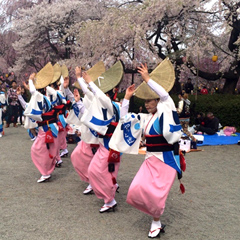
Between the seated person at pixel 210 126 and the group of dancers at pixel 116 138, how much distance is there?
6025 millimetres

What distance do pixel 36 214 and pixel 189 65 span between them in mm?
10125

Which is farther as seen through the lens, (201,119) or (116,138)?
(201,119)

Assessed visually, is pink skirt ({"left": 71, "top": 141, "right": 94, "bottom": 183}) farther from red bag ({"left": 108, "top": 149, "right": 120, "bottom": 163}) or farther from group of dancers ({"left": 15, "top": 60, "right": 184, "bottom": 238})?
red bag ({"left": 108, "top": 149, "right": 120, "bottom": 163})

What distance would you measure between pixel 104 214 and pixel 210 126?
24.0ft

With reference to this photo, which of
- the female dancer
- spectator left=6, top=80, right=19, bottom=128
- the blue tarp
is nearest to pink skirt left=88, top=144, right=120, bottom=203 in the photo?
the female dancer

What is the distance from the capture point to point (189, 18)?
→ 12.4 meters

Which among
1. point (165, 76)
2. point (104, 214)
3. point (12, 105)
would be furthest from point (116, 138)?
point (12, 105)

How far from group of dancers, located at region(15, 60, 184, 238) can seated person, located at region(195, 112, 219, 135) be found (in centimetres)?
602

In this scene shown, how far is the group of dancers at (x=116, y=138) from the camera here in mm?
3139

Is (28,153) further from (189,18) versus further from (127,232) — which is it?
(189,18)

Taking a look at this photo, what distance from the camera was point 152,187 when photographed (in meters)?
3.11

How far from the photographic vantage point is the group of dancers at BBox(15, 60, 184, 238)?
124 inches

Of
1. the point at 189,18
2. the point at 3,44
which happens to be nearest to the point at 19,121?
the point at 189,18

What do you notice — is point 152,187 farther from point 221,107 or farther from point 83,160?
point 221,107
